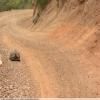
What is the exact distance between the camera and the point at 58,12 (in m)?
35.2

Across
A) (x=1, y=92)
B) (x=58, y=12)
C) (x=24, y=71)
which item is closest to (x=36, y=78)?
(x=24, y=71)

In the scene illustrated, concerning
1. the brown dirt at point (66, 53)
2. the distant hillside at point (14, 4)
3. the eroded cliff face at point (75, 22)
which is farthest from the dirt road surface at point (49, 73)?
the distant hillside at point (14, 4)

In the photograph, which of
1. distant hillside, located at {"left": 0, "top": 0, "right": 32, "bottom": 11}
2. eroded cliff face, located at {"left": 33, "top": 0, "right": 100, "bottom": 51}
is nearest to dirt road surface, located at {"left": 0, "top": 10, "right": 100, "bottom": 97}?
eroded cliff face, located at {"left": 33, "top": 0, "right": 100, "bottom": 51}

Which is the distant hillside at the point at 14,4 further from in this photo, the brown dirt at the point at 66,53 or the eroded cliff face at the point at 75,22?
the brown dirt at the point at 66,53

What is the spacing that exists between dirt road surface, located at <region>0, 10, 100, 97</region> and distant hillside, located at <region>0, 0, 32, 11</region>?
1744 inches

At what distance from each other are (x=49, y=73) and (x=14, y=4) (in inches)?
2185

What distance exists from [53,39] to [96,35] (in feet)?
20.3

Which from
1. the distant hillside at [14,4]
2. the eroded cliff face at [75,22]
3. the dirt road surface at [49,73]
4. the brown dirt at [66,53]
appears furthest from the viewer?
the distant hillside at [14,4]

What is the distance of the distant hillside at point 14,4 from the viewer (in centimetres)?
6931

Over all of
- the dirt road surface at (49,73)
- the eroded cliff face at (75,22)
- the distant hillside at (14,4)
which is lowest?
the dirt road surface at (49,73)

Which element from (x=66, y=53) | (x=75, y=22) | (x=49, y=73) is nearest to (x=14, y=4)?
(x=75, y=22)

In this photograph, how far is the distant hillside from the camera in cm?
6931

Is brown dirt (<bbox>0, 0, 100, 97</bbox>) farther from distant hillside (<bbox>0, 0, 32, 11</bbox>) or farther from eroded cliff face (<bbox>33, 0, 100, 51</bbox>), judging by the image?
distant hillside (<bbox>0, 0, 32, 11</bbox>)

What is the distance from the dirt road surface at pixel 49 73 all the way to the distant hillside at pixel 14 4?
1744 inches
